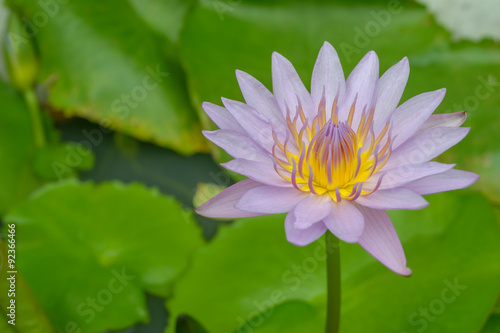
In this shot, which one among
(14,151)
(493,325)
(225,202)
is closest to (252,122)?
(225,202)

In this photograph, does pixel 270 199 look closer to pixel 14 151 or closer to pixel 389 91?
pixel 389 91

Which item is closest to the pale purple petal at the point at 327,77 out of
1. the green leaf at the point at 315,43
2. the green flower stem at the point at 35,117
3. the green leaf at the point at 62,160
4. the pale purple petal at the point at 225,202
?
the pale purple petal at the point at 225,202

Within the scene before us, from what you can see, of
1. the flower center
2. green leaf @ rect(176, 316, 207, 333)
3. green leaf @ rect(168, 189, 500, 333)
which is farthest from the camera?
green leaf @ rect(168, 189, 500, 333)

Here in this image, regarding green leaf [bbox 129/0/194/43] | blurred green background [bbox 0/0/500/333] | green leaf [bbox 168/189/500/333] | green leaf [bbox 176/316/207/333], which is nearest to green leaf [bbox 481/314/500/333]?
blurred green background [bbox 0/0/500/333]

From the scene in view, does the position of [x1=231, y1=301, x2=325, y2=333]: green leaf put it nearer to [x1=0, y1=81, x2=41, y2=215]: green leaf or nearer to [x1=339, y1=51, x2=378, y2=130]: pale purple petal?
[x1=339, y1=51, x2=378, y2=130]: pale purple petal

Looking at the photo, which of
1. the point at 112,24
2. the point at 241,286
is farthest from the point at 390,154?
the point at 112,24
